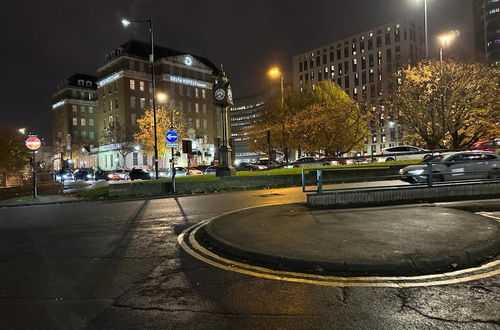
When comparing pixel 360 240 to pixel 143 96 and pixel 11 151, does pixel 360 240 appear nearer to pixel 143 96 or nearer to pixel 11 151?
pixel 11 151

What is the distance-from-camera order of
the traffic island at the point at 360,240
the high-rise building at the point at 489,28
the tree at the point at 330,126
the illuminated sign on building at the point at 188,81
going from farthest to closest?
the high-rise building at the point at 489,28 → the illuminated sign on building at the point at 188,81 → the tree at the point at 330,126 → the traffic island at the point at 360,240

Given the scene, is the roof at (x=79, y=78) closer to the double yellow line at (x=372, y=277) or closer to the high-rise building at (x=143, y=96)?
the high-rise building at (x=143, y=96)

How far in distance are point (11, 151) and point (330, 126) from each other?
41048 mm

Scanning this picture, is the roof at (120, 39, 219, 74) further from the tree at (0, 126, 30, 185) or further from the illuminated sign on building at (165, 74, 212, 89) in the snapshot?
the tree at (0, 126, 30, 185)

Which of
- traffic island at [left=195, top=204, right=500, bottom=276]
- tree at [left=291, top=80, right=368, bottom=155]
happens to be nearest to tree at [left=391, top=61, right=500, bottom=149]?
tree at [left=291, top=80, right=368, bottom=155]

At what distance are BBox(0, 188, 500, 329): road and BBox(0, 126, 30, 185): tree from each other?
45.3 m

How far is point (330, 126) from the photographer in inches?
1790

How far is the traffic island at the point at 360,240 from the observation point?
5590 millimetres

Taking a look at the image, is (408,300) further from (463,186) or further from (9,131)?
(9,131)

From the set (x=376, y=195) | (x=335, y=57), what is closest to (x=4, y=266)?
(x=376, y=195)

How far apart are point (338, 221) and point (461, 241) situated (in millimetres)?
2858

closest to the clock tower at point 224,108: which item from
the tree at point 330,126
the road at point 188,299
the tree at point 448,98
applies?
the road at point 188,299

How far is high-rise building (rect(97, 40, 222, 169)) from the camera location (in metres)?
69.5

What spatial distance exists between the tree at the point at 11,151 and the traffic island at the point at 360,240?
45.5 meters
